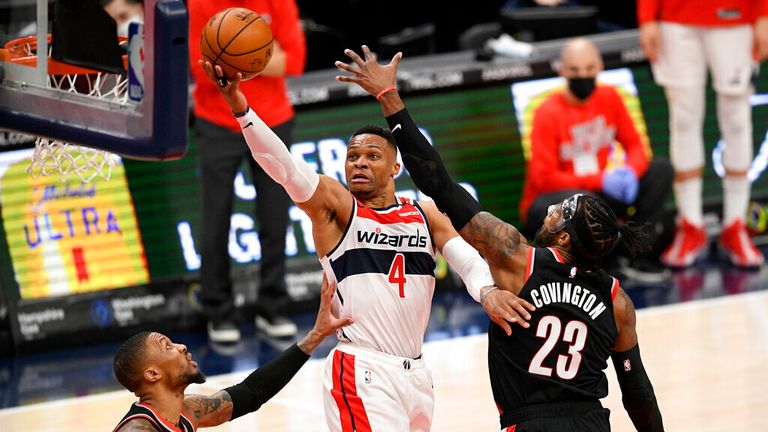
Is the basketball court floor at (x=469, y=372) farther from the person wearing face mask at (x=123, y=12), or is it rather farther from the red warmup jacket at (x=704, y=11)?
the person wearing face mask at (x=123, y=12)

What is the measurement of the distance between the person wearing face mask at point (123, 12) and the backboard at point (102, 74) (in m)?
0.06

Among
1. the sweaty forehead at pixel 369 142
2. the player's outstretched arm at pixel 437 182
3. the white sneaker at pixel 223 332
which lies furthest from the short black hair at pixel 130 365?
the white sneaker at pixel 223 332

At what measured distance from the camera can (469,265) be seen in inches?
221

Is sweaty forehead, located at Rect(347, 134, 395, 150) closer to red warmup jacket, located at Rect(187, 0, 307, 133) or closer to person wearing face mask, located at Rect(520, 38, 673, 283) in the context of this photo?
red warmup jacket, located at Rect(187, 0, 307, 133)

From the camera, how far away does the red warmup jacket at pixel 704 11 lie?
10.1 meters

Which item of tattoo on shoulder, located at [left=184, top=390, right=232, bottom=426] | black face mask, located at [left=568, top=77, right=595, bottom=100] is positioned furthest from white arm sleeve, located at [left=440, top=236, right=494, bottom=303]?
black face mask, located at [left=568, top=77, right=595, bottom=100]

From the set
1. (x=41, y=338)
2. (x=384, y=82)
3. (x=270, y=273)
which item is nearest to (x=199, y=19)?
(x=270, y=273)

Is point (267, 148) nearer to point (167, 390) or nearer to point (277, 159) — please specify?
point (277, 159)

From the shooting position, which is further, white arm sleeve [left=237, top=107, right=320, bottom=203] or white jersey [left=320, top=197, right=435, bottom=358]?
white jersey [left=320, top=197, right=435, bottom=358]

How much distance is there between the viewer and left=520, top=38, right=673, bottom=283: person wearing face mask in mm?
9719

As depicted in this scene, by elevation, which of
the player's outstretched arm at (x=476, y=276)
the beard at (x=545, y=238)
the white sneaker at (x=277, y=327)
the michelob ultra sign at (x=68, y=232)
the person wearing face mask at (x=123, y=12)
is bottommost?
the white sneaker at (x=277, y=327)

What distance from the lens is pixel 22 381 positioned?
8.48 m

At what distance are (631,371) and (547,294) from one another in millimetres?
567

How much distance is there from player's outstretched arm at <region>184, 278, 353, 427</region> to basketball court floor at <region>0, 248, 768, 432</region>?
196 centimetres
